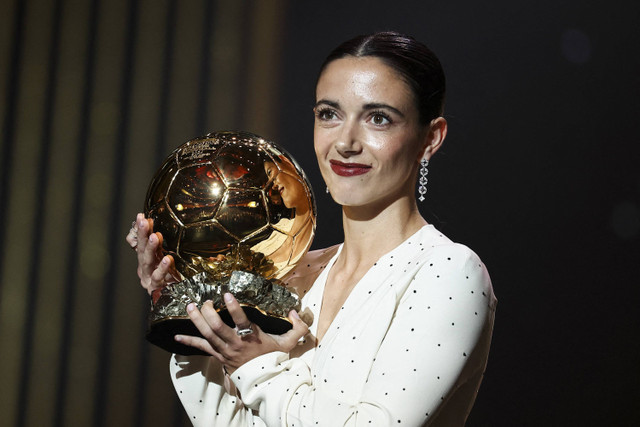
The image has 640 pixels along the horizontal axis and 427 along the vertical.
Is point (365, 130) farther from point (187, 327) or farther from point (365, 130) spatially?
point (187, 327)

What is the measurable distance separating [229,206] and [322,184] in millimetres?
1506

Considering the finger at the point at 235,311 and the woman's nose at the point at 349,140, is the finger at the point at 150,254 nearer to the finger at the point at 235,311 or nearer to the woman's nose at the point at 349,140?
the finger at the point at 235,311

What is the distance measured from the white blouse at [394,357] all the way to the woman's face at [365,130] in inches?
6.6

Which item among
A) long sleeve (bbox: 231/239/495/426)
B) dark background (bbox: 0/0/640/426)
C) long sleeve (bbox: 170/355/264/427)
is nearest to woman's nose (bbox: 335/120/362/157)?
long sleeve (bbox: 231/239/495/426)

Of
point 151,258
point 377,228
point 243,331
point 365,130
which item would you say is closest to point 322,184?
point 377,228

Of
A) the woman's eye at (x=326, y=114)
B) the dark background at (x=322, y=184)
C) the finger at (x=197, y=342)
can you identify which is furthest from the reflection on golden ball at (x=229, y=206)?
the dark background at (x=322, y=184)

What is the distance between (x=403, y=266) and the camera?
4.56 feet

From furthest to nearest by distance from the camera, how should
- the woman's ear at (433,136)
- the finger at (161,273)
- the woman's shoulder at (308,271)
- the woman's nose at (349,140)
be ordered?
1. the woman's shoulder at (308,271)
2. the woman's ear at (433,136)
3. the woman's nose at (349,140)
4. the finger at (161,273)

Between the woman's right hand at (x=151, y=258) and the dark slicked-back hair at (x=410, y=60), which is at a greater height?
the dark slicked-back hair at (x=410, y=60)

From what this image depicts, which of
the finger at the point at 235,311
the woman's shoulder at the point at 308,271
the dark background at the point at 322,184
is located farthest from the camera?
the dark background at the point at 322,184

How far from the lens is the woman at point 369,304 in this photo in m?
1.18

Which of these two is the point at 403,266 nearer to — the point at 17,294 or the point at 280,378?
the point at 280,378

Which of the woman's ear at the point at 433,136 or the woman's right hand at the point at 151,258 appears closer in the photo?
the woman's right hand at the point at 151,258

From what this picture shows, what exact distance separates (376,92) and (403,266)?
1.14ft
